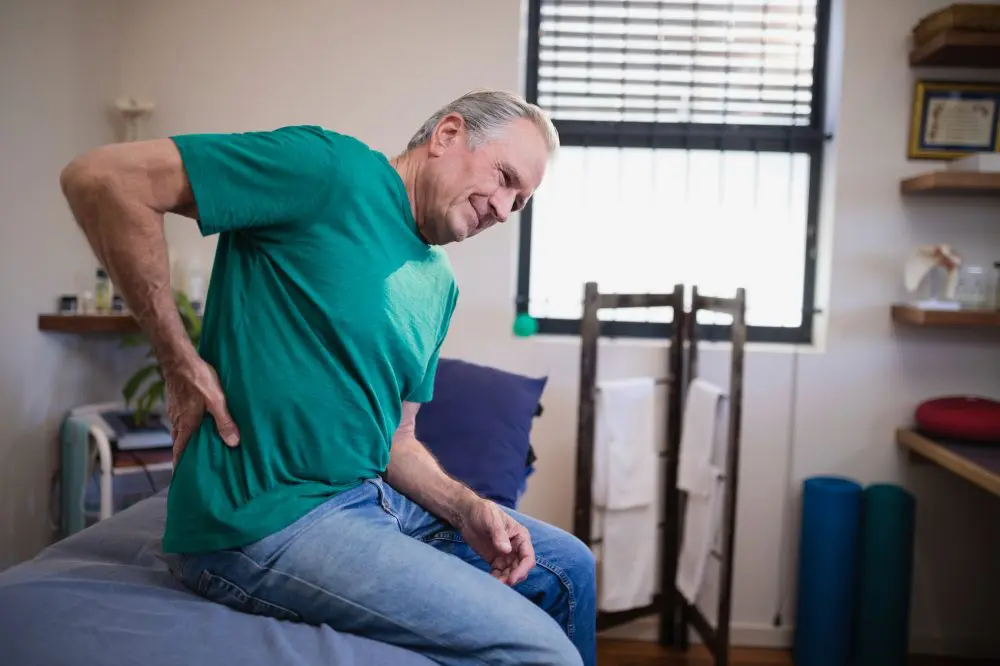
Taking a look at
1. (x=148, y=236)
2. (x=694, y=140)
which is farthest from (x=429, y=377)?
(x=694, y=140)

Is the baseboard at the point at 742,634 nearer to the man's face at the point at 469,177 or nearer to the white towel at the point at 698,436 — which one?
the white towel at the point at 698,436

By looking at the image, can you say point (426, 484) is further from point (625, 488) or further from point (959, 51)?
point (959, 51)

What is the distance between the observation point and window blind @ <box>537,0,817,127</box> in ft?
9.84

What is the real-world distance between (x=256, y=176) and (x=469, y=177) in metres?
0.33

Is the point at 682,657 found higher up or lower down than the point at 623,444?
lower down

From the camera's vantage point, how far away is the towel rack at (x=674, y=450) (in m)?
2.51

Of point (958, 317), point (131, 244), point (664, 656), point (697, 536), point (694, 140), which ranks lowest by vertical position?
point (664, 656)

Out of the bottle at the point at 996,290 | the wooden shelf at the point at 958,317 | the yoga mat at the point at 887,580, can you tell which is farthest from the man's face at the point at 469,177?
the bottle at the point at 996,290

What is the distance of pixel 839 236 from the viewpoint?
9.44 ft

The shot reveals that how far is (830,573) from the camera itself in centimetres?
273

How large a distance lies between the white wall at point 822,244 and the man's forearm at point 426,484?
145 centimetres

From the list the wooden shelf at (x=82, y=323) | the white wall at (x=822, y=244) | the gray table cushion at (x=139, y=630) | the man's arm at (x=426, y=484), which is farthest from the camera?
the white wall at (x=822, y=244)

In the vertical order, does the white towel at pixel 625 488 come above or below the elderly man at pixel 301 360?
below

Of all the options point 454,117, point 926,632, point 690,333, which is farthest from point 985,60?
point 454,117
